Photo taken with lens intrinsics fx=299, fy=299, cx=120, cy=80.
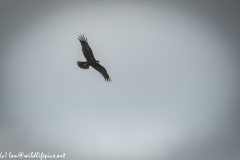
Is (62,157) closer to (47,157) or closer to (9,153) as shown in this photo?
(47,157)

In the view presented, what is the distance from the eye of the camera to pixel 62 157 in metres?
8.02

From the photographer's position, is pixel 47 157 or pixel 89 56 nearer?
pixel 89 56

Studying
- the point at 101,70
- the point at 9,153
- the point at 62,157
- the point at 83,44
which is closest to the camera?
the point at 83,44

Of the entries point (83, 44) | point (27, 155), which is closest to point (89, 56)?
point (83, 44)

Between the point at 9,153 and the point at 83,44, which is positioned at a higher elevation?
the point at 83,44

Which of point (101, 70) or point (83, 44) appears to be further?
point (101, 70)

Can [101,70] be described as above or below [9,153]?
above

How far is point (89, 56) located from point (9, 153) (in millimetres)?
3686

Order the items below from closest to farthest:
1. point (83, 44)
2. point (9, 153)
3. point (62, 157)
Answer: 1. point (83, 44)
2. point (9, 153)
3. point (62, 157)

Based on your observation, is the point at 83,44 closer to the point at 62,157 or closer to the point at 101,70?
the point at 101,70

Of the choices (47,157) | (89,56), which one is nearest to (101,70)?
(89,56)

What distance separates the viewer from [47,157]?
7.68m

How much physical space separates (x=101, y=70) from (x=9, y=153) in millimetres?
3439

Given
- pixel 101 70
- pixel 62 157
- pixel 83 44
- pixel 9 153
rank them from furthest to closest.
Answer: pixel 62 157 → pixel 9 153 → pixel 101 70 → pixel 83 44
